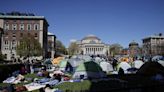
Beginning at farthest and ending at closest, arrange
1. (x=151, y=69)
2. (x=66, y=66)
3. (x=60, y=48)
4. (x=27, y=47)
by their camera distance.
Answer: (x=60, y=48) < (x=27, y=47) < (x=66, y=66) < (x=151, y=69)

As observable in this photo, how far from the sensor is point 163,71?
106 ft

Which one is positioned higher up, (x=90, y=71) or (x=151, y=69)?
(x=151, y=69)

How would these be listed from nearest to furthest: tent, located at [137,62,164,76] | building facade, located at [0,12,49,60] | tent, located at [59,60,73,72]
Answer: tent, located at [137,62,164,76] → tent, located at [59,60,73,72] → building facade, located at [0,12,49,60]

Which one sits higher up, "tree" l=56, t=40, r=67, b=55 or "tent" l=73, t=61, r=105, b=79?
"tree" l=56, t=40, r=67, b=55

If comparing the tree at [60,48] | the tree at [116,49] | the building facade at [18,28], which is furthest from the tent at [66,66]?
the tree at [116,49]

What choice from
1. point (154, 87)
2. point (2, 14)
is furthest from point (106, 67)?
point (2, 14)

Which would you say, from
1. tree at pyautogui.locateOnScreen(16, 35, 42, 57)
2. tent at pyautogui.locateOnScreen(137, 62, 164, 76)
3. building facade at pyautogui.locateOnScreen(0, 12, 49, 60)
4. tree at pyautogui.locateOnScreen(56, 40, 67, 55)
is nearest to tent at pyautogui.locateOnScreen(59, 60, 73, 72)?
tent at pyautogui.locateOnScreen(137, 62, 164, 76)

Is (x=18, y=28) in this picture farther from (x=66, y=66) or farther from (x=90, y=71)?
(x=90, y=71)

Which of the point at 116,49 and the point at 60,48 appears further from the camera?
the point at 116,49

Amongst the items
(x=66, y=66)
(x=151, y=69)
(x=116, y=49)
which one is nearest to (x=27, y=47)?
(x=66, y=66)

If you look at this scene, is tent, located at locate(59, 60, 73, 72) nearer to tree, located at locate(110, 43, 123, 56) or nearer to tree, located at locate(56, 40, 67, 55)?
tree, located at locate(56, 40, 67, 55)

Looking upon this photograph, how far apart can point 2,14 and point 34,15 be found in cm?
1031

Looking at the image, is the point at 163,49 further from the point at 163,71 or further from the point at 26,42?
the point at 163,71

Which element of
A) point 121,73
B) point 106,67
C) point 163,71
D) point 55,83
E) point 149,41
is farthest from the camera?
point 149,41
